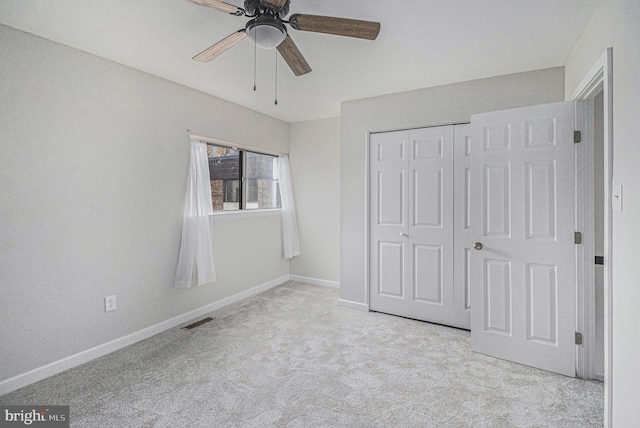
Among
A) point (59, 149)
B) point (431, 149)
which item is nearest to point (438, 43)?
point (431, 149)

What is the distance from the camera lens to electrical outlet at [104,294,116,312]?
268 centimetres

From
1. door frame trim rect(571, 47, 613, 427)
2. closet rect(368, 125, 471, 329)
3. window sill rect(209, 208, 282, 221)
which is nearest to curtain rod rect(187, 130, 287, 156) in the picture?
window sill rect(209, 208, 282, 221)

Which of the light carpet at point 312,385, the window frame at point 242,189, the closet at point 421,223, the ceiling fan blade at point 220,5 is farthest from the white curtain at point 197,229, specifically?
the ceiling fan blade at point 220,5

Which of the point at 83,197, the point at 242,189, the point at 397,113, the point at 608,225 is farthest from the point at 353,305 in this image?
the point at 83,197

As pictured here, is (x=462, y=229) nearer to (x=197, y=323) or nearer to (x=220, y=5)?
(x=220, y=5)

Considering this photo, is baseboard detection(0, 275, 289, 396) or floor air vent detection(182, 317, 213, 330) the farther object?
floor air vent detection(182, 317, 213, 330)

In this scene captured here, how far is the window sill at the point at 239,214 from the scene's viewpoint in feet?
12.3

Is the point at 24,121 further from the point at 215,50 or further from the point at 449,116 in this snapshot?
the point at 449,116

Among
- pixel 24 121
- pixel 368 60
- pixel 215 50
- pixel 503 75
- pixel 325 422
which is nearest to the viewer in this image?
pixel 325 422

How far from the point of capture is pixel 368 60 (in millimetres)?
2652

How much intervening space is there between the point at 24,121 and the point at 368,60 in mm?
2643

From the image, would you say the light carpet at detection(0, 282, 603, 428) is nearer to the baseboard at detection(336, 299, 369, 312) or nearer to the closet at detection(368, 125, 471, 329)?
the closet at detection(368, 125, 471, 329)

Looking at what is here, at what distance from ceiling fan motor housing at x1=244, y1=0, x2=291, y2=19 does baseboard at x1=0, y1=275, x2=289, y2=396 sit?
9.34ft

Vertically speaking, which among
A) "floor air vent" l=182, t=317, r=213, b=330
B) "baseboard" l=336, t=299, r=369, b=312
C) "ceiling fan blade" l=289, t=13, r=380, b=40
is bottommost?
"floor air vent" l=182, t=317, r=213, b=330
